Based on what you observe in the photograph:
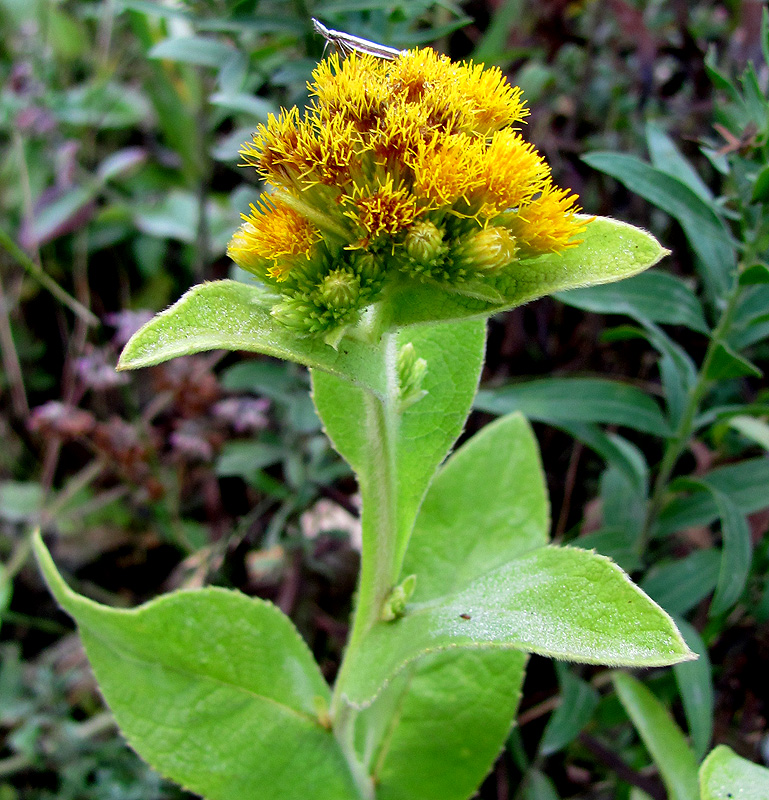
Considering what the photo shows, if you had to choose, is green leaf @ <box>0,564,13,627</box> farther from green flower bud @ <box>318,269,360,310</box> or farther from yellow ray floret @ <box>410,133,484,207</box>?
yellow ray floret @ <box>410,133,484,207</box>

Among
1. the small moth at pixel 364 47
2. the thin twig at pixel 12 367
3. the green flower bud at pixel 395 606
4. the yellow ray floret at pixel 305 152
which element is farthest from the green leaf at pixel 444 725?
the thin twig at pixel 12 367

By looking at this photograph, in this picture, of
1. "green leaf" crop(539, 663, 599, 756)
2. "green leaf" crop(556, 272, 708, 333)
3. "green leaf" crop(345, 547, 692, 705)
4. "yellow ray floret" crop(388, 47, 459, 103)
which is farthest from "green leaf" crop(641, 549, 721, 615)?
"yellow ray floret" crop(388, 47, 459, 103)

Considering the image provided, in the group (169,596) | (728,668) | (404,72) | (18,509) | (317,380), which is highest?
(404,72)

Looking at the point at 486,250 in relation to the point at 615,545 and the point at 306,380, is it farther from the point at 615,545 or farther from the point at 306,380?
the point at 306,380

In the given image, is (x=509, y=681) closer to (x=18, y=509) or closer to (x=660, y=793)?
(x=660, y=793)

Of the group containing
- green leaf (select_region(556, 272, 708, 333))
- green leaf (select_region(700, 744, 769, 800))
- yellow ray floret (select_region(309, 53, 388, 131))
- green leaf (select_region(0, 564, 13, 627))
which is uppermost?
yellow ray floret (select_region(309, 53, 388, 131))

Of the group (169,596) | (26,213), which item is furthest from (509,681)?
(26,213)

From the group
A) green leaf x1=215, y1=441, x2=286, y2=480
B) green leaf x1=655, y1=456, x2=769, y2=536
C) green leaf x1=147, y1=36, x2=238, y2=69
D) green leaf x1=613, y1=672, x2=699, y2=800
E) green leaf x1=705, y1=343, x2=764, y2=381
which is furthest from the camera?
green leaf x1=215, y1=441, x2=286, y2=480
